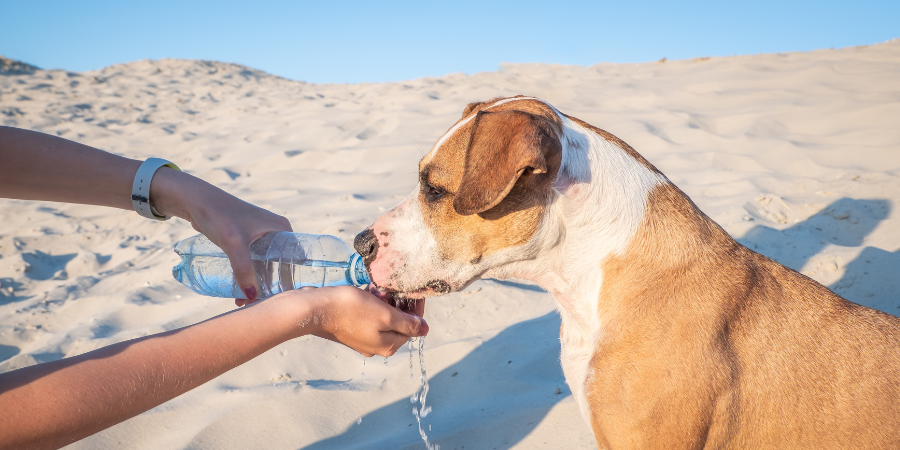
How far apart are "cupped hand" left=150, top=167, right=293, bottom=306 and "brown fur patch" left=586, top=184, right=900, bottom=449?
1.57 meters

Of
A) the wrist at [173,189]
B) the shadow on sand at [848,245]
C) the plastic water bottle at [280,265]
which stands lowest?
the shadow on sand at [848,245]

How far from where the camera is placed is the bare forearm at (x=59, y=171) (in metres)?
2.39

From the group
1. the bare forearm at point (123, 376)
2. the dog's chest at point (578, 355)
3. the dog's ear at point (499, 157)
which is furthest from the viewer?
the dog's chest at point (578, 355)

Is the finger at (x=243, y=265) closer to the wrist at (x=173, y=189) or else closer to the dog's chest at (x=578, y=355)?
the wrist at (x=173, y=189)

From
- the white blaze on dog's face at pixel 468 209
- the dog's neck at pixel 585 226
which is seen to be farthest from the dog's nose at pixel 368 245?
the dog's neck at pixel 585 226

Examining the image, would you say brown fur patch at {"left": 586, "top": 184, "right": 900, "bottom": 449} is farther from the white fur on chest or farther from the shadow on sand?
the shadow on sand

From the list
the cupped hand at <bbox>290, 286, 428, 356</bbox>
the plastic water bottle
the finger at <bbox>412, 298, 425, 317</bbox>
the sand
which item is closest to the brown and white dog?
the cupped hand at <bbox>290, 286, 428, 356</bbox>

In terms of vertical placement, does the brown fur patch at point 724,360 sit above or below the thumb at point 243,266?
below

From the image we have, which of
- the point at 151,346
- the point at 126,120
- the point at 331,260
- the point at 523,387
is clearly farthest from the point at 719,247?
the point at 126,120

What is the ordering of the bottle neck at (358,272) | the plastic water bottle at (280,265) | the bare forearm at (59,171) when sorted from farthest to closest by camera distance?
the plastic water bottle at (280,265) → the bottle neck at (358,272) → the bare forearm at (59,171)

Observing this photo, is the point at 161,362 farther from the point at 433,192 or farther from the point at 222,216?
the point at 433,192

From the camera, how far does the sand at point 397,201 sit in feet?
10.1

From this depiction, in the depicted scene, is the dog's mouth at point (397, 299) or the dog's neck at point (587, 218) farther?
the dog's mouth at point (397, 299)

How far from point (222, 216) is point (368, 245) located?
0.76m
